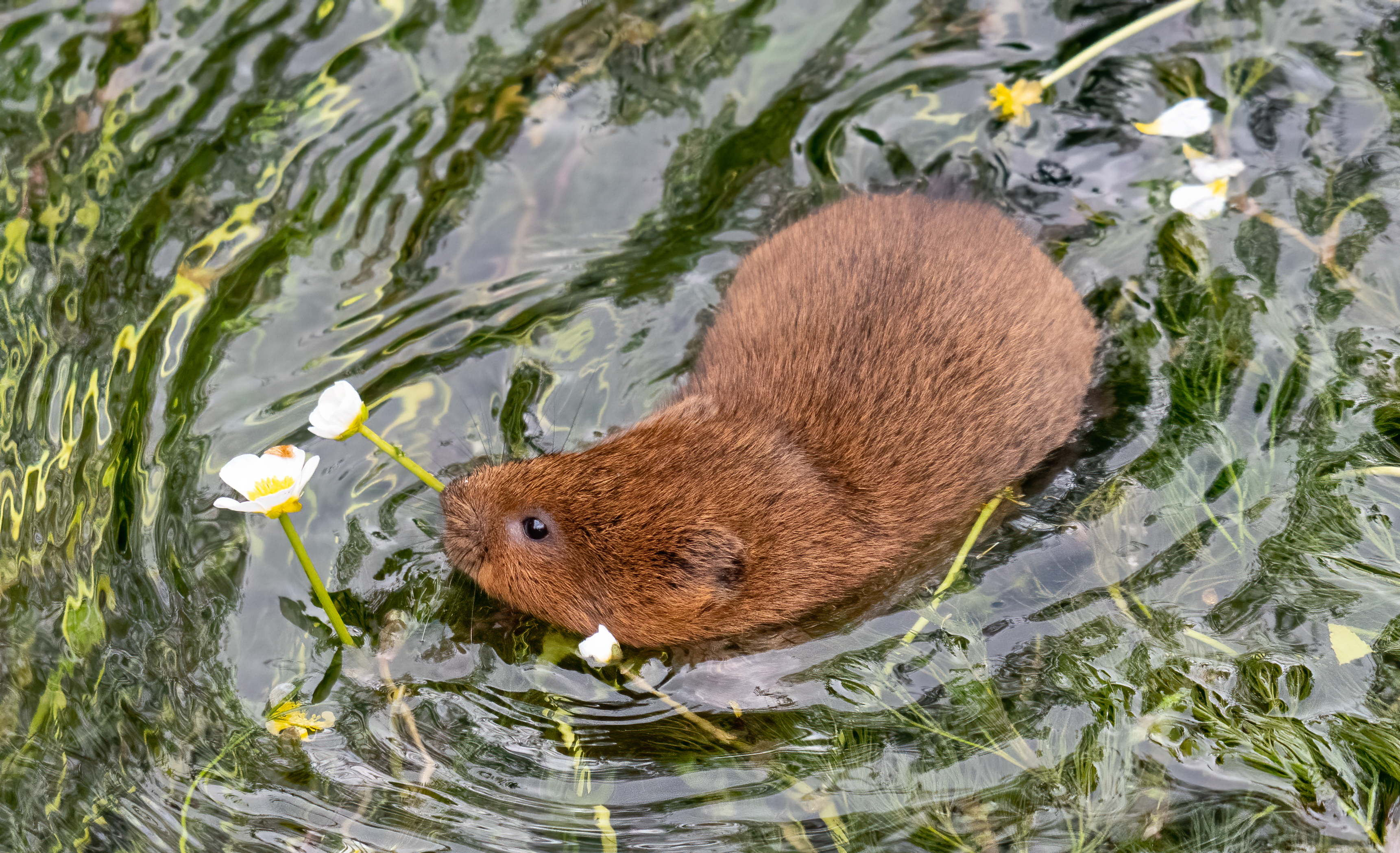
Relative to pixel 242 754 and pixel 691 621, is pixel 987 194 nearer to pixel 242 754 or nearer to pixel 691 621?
pixel 691 621

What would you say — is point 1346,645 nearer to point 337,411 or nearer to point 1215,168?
point 1215,168

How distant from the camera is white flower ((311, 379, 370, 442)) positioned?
10.5ft

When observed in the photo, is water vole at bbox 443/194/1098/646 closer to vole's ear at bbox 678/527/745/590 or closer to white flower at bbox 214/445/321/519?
vole's ear at bbox 678/527/745/590

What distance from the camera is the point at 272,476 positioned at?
10.4 ft

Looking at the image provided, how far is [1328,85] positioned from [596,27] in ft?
11.1

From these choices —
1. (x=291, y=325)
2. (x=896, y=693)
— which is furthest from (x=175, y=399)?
(x=896, y=693)

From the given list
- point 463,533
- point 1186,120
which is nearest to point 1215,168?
point 1186,120

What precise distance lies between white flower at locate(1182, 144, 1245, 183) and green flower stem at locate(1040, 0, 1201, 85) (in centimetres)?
62

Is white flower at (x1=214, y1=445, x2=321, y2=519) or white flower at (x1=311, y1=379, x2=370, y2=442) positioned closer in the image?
white flower at (x1=214, y1=445, x2=321, y2=519)

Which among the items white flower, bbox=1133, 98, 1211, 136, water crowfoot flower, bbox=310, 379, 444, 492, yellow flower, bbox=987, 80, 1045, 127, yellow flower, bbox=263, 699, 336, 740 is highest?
water crowfoot flower, bbox=310, 379, 444, 492

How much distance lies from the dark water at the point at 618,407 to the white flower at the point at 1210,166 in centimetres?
7

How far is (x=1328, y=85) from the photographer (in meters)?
4.84

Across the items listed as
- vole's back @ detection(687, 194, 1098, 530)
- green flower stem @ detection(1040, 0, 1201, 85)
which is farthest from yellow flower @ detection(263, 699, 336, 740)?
green flower stem @ detection(1040, 0, 1201, 85)

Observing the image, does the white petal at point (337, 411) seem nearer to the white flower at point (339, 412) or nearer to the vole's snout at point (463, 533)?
the white flower at point (339, 412)
